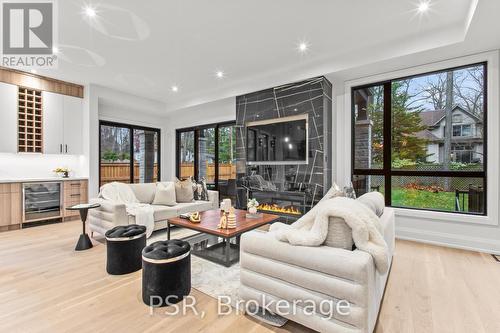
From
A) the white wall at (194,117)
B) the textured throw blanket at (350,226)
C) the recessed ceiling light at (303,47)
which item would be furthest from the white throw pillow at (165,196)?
the recessed ceiling light at (303,47)

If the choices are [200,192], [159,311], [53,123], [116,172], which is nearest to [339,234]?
[159,311]

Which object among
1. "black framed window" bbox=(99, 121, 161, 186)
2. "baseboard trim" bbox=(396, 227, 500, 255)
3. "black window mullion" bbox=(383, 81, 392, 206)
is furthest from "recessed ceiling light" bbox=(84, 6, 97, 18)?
"baseboard trim" bbox=(396, 227, 500, 255)

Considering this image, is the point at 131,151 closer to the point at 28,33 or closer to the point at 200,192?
the point at 200,192

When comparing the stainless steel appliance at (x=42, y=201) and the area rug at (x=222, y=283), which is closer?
the area rug at (x=222, y=283)

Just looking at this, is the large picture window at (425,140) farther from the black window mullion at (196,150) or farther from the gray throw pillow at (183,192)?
the black window mullion at (196,150)

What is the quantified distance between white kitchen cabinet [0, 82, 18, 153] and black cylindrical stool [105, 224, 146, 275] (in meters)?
3.44

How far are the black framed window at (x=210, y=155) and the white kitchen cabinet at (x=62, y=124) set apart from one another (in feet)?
8.89

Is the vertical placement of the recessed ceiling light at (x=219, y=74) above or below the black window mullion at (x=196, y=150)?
above

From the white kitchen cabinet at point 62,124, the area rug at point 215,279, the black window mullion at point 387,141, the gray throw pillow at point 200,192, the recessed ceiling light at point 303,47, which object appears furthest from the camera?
the gray throw pillow at point 200,192

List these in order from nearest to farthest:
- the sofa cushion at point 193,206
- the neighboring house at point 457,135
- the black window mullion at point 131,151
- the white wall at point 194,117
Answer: the neighboring house at point 457,135, the sofa cushion at point 193,206, the white wall at point 194,117, the black window mullion at point 131,151

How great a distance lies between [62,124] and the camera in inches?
192

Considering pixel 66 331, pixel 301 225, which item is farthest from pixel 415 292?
pixel 66 331

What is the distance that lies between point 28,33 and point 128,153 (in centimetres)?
370

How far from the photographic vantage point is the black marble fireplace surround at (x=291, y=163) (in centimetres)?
415
